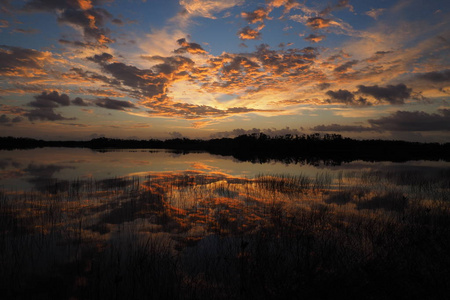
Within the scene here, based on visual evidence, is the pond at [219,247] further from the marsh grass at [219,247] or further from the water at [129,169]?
the water at [129,169]

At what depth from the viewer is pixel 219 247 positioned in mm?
8148

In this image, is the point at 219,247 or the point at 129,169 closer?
the point at 219,247

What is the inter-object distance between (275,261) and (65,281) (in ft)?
17.7

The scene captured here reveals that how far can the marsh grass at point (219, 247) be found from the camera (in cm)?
544

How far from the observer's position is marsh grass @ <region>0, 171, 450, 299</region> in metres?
5.44

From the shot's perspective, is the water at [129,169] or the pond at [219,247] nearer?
the pond at [219,247]

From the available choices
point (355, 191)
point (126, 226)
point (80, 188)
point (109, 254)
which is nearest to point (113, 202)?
point (126, 226)

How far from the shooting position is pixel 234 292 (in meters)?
5.58

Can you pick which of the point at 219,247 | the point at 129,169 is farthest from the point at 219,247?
the point at 129,169

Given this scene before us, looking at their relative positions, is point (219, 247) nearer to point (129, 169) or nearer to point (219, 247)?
point (219, 247)

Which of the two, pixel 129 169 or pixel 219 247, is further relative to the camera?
pixel 129 169

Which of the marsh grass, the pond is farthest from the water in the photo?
the marsh grass

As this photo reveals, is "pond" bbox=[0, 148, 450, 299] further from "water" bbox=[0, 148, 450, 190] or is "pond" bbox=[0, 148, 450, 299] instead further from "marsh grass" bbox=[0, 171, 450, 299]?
"water" bbox=[0, 148, 450, 190]

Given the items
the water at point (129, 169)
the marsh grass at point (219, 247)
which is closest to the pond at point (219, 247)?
the marsh grass at point (219, 247)
